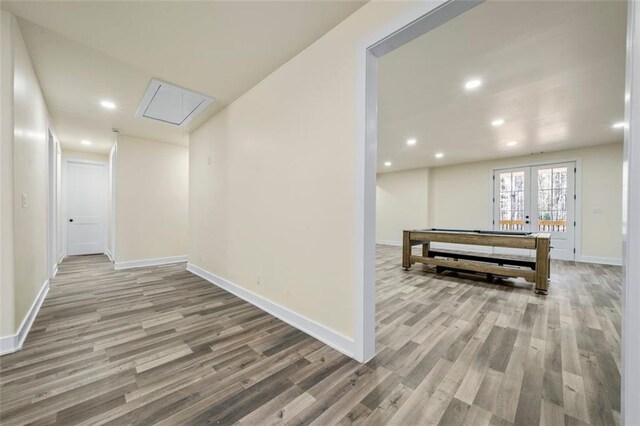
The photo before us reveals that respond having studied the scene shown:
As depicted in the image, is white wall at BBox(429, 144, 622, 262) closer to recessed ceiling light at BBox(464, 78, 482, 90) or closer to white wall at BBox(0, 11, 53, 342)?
recessed ceiling light at BBox(464, 78, 482, 90)

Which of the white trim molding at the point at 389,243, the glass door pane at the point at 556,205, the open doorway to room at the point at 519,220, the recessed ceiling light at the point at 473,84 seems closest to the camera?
the open doorway to room at the point at 519,220

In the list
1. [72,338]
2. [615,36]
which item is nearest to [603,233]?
[615,36]

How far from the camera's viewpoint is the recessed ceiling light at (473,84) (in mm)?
2844

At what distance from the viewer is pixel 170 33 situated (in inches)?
85.3

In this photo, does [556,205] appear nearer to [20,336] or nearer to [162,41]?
[162,41]

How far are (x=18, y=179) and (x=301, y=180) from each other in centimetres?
243

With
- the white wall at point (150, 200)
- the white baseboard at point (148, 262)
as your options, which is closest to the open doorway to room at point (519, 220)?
the white baseboard at point (148, 262)

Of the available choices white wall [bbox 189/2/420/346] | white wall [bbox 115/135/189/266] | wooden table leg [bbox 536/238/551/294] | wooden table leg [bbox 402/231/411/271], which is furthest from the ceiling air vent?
wooden table leg [bbox 536/238/551/294]

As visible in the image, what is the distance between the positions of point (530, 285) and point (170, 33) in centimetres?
553

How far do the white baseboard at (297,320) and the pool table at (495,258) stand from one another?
3.06 metres

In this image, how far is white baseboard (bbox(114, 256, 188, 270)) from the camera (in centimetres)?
482

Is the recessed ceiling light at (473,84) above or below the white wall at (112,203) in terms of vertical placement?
above

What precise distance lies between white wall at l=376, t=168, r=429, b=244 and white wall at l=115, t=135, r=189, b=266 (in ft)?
21.4

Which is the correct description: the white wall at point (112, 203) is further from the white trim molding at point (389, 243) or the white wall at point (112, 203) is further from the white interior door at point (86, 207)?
the white trim molding at point (389, 243)
